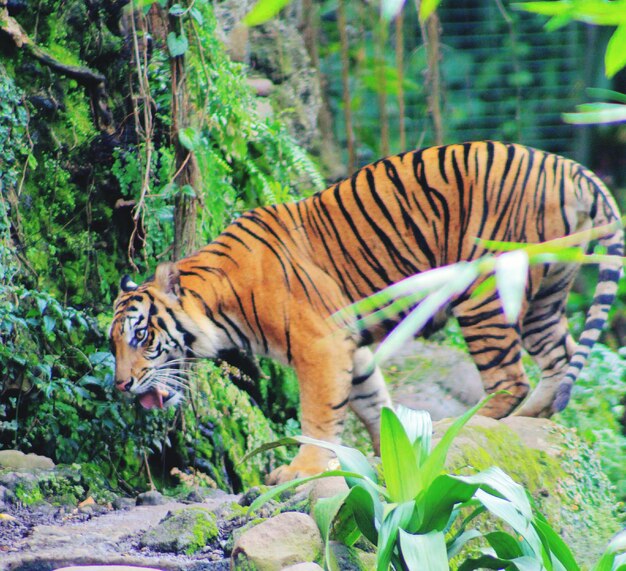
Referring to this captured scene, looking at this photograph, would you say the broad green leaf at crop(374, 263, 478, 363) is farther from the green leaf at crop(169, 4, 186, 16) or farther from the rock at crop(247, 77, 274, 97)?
the rock at crop(247, 77, 274, 97)

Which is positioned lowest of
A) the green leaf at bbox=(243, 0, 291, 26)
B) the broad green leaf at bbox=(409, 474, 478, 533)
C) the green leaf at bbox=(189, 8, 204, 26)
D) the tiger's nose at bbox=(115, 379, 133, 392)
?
the tiger's nose at bbox=(115, 379, 133, 392)

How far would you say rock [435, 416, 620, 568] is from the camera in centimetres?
307

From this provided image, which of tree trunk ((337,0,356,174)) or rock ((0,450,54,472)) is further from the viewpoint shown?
tree trunk ((337,0,356,174))

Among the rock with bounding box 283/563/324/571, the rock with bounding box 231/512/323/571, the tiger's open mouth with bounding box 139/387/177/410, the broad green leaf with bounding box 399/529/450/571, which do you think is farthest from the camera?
the tiger's open mouth with bounding box 139/387/177/410

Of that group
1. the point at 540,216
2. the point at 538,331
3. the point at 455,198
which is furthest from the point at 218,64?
the point at 538,331

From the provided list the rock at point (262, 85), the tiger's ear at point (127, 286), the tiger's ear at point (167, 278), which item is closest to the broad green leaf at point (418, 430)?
the tiger's ear at point (167, 278)

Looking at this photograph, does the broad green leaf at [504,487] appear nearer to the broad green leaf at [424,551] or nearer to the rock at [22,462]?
the broad green leaf at [424,551]

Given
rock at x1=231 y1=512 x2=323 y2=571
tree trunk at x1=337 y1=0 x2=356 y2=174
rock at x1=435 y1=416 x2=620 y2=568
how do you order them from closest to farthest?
1. rock at x1=231 y1=512 x2=323 y2=571
2. rock at x1=435 y1=416 x2=620 y2=568
3. tree trunk at x1=337 y1=0 x2=356 y2=174

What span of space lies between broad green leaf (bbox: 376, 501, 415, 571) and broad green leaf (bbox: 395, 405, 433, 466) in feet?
0.60

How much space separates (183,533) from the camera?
279 cm

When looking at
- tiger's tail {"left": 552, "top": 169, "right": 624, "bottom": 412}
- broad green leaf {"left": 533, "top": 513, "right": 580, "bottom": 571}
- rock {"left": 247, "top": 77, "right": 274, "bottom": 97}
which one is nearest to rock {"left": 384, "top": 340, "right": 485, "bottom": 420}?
tiger's tail {"left": 552, "top": 169, "right": 624, "bottom": 412}

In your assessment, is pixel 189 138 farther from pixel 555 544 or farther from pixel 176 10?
pixel 555 544

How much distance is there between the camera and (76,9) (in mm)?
4695

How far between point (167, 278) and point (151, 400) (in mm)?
553
